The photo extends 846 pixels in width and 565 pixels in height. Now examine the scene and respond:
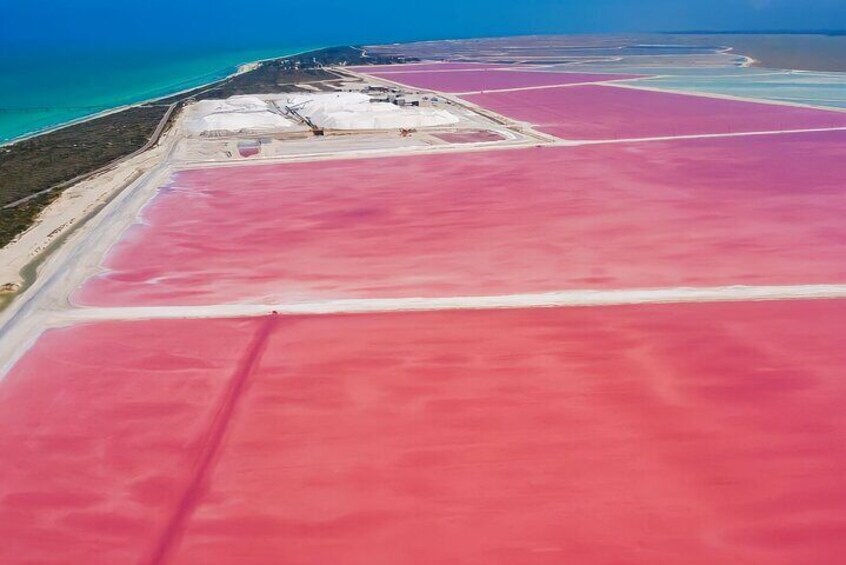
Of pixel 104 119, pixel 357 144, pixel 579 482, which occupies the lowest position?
pixel 579 482

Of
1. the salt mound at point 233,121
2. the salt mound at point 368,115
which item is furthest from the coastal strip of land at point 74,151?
the salt mound at point 368,115

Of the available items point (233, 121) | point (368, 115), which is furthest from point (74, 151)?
point (368, 115)

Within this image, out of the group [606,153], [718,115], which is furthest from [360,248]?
[718,115]

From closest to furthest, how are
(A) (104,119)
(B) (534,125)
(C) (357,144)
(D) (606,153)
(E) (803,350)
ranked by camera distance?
1. (E) (803,350)
2. (D) (606,153)
3. (C) (357,144)
4. (B) (534,125)
5. (A) (104,119)

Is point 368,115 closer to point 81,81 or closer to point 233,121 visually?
point 233,121

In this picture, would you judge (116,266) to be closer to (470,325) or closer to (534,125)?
(470,325)

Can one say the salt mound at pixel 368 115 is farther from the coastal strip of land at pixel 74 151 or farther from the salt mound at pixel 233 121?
the coastal strip of land at pixel 74 151
